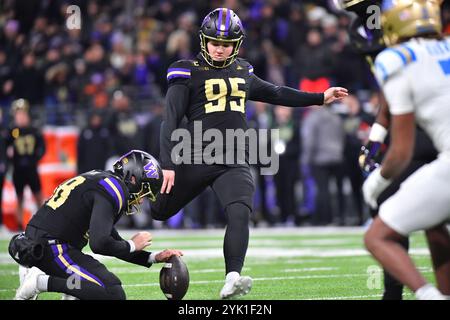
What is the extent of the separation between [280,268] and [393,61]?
4.40 m

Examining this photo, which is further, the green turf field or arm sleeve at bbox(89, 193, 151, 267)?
the green turf field

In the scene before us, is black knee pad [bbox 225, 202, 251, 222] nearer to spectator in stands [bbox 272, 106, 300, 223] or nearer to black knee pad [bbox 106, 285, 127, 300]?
black knee pad [bbox 106, 285, 127, 300]

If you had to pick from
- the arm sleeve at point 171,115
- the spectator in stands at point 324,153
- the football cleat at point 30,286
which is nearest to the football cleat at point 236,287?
the arm sleeve at point 171,115

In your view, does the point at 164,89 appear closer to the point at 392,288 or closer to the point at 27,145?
the point at 27,145

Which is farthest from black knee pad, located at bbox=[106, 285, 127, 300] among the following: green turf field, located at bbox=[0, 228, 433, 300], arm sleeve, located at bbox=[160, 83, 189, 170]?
arm sleeve, located at bbox=[160, 83, 189, 170]

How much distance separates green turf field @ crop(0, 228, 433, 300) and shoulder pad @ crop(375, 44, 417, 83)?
2218 millimetres

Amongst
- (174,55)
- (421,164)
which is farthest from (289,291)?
(174,55)

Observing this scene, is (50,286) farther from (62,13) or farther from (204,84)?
(62,13)

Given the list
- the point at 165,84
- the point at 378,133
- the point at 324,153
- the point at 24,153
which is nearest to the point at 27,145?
the point at 24,153

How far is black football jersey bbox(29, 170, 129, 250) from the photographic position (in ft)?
18.7

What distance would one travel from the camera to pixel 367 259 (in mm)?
9359

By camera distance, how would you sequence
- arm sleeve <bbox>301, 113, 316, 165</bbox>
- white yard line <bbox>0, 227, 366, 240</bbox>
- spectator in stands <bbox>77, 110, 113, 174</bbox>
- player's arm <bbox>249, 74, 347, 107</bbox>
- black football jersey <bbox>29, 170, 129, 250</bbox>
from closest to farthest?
black football jersey <bbox>29, 170, 129, 250</bbox>, player's arm <bbox>249, 74, 347, 107</bbox>, white yard line <bbox>0, 227, 366, 240</bbox>, arm sleeve <bbox>301, 113, 316, 165</bbox>, spectator in stands <bbox>77, 110, 113, 174</bbox>
